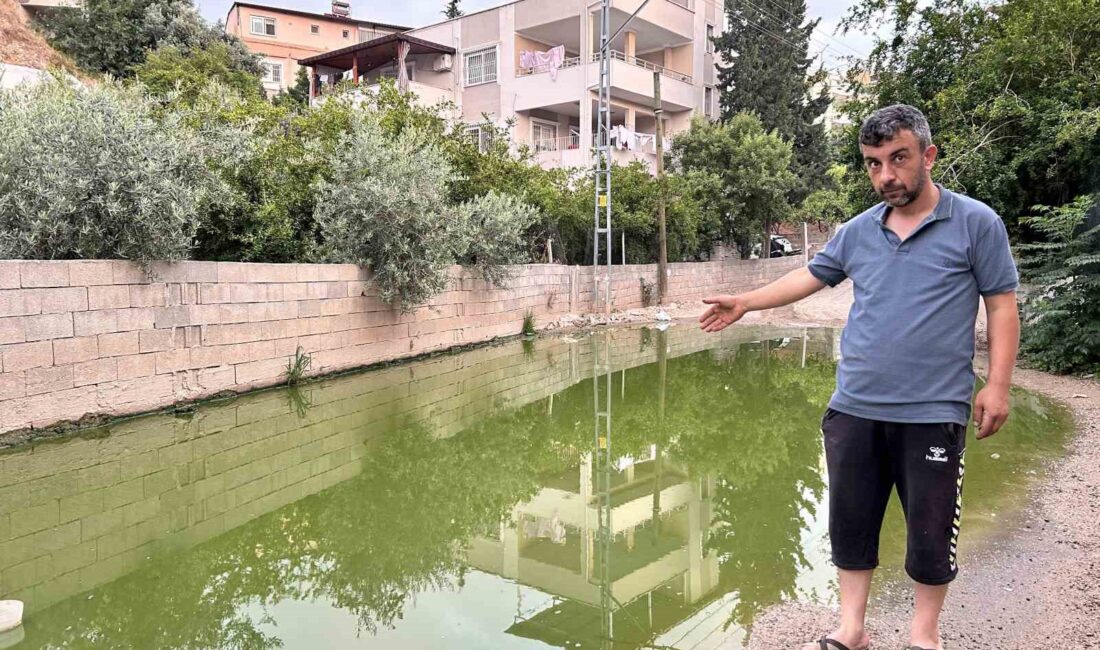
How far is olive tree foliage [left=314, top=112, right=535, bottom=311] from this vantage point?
403 inches

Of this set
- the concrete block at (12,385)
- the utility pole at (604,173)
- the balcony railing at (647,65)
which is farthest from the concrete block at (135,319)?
the balcony railing at (647,65)

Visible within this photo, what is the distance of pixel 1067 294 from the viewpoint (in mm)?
9164

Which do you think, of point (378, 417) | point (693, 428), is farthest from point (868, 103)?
point (378, 417)

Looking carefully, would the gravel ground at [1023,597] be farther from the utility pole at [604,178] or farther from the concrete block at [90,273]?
the utility pole at [604,178]

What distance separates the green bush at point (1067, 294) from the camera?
8797mm

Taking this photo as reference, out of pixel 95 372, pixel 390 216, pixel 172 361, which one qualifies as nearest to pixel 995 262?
pixel 95 372

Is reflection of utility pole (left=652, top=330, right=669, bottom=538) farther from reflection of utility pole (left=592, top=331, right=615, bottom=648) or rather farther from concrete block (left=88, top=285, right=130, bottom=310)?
concrete block (left=88, top=285, right=130, bottom=310)

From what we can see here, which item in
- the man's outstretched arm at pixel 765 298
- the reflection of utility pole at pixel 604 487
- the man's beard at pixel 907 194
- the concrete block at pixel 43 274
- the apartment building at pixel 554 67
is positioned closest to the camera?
the man's beard at pixel 907 194

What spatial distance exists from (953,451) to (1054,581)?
1.76 m

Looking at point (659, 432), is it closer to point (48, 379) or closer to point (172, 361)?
point (172, 361)

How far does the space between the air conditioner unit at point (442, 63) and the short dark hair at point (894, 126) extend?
25.4m

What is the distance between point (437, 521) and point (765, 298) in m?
2.67

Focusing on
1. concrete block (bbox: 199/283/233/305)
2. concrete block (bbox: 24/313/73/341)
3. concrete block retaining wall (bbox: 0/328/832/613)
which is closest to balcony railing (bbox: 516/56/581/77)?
concrete block retaining wall (bbox: 0/328/832/613)

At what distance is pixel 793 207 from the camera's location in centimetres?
2575
